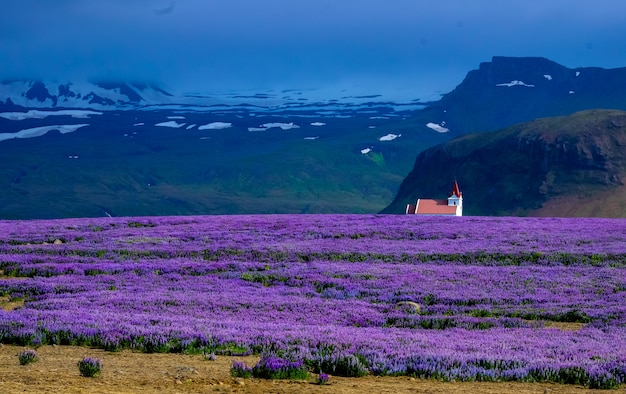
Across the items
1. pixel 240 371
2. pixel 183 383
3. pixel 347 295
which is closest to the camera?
pixel 183 383

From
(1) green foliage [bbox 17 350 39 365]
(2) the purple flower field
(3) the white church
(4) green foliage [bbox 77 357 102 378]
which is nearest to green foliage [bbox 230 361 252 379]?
(2) the purple flower field

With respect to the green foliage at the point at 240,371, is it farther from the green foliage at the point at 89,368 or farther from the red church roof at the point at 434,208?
the red church roof at the point at 434,208

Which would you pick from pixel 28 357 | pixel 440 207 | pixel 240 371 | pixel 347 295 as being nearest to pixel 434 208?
pixel 440 207

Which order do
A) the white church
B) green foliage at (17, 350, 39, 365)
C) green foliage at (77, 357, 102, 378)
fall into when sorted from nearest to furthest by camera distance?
1. green foliage at (77, 357, 102, 378)
2. green foliage at (17, 350, 39, 365)
3. the white church

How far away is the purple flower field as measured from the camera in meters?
18.0

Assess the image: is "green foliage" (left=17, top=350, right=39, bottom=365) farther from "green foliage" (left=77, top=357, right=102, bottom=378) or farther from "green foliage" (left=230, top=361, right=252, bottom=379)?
"green foliage" (left=230, top=361, right=252, bottom=379)

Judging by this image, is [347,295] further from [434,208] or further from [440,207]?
[440,207]

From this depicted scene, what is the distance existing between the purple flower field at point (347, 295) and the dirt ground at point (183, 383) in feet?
2.15

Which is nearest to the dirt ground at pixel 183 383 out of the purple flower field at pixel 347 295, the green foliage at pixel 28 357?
the green foliage at pixel 28 357

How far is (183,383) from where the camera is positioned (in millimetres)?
14984

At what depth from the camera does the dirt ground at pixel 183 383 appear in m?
14.3

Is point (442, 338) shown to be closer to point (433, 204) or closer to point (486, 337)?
point (486, 337)

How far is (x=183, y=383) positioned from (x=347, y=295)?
1466 cm

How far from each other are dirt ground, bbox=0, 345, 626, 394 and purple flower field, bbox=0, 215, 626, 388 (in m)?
0.66
